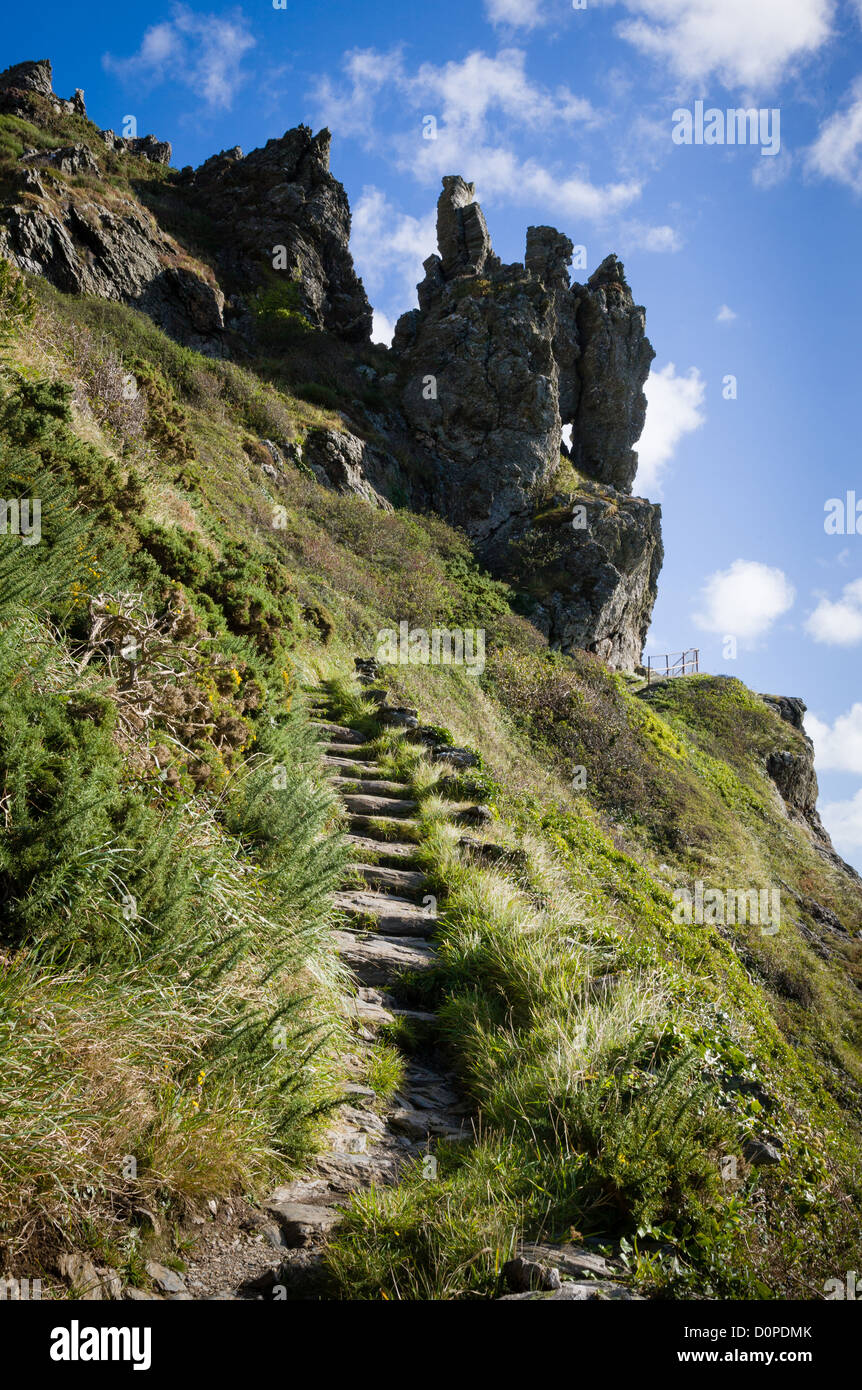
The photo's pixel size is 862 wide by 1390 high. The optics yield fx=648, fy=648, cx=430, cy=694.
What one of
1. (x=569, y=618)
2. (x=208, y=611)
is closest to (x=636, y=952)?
(x=208, y=611)

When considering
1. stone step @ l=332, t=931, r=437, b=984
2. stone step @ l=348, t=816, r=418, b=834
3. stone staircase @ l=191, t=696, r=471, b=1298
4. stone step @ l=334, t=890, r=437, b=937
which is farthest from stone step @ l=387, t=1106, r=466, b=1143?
stone step @ l=348, t=816, r=418, b=834

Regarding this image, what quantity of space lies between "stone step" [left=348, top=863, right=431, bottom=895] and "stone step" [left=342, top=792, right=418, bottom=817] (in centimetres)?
113

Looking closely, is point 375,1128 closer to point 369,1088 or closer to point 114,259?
→ point 369,1088

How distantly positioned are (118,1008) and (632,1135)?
2.06 metres

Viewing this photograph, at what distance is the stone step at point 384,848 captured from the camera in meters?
5.89

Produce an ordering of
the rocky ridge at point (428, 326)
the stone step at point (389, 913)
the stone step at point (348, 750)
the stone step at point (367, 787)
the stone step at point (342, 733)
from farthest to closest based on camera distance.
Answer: the rocky ridge at point (428, 326)
the stone step at point (342, 733)
the stone step at point (348, 750)
the stone step at point (367, 787)
the stone step at point (389, 913)

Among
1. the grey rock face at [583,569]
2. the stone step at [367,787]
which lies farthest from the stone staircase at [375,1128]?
the grey rock face at [583,569]

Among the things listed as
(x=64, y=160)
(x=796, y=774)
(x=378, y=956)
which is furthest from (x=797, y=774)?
(x=64, y=160)

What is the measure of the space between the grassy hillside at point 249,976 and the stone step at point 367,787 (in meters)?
0.33

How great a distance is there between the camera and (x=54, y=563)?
3.98 meters

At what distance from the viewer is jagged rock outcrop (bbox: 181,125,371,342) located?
29453mm

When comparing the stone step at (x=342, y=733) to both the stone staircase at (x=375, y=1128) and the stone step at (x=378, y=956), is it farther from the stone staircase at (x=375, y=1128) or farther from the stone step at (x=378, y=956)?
the stone step at (x=378, y=956)

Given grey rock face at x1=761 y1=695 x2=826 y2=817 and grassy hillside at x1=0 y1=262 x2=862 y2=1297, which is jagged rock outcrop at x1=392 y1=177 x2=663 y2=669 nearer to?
grey rock face at x1=761 y1=695 x2=826 y2=817
